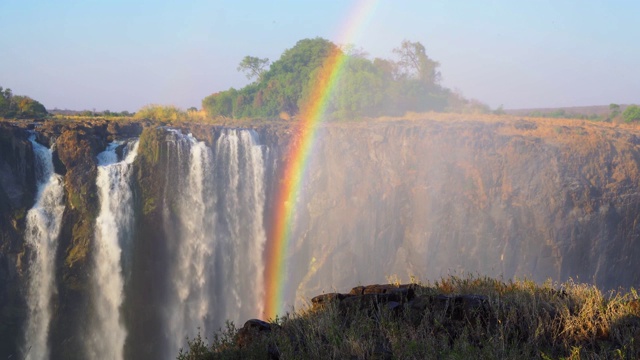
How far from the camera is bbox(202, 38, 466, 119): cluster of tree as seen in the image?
40.5 metres

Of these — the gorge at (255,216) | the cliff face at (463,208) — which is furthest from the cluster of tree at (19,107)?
the cliff face at (463,208)

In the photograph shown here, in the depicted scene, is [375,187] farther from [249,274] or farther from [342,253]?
[249,274]

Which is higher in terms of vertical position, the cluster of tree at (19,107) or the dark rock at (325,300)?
the cluster of tree at (19,107)

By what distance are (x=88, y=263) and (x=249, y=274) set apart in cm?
728

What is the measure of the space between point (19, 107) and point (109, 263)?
1130 cm

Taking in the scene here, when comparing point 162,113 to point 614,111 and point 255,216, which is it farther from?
point 614,111

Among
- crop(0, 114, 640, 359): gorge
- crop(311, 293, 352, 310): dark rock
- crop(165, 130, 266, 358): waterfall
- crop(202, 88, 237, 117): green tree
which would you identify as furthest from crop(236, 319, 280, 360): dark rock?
crop(202, 88, 237, 117): green tree

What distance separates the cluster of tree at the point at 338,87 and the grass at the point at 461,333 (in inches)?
1190

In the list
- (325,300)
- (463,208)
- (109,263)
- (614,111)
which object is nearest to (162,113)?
(109,263)

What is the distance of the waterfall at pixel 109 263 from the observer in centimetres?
2453

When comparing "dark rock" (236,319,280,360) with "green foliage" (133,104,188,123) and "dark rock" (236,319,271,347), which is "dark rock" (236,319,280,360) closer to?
"dark rock" (236,319,271,347)

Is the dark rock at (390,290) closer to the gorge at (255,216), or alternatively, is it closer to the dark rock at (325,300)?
the dark rock at (325,300)

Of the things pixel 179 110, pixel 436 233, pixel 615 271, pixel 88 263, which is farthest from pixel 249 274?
pixel 615 271

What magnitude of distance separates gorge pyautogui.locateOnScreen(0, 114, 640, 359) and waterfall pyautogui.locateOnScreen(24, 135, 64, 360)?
0.06 meters
